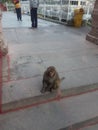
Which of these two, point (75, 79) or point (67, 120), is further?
point (75, 79)

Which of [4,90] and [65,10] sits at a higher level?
[65,10]

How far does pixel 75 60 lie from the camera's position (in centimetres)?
461

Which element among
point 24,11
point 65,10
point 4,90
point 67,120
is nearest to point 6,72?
point 4,90

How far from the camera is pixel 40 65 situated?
13.7 feet

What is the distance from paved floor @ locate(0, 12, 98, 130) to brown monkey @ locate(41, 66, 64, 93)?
0.18 m

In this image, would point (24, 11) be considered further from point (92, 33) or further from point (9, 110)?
point (9, 110)

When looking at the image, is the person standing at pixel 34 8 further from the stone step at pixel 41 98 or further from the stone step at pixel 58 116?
the stone step at pixel 58 116

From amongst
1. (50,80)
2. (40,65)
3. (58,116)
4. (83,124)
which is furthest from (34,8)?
(83,124)

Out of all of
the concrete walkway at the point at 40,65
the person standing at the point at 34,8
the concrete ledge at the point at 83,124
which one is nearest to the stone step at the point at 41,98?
the concrete walkway at the point at 40,65

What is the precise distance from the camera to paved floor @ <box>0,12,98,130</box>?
8.85 feet

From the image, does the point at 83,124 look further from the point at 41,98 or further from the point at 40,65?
the point at 40,65

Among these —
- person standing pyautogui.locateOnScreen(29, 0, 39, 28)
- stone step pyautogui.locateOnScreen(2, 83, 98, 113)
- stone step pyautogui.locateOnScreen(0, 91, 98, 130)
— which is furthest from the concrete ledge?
person standing pyautogui.locateOnScreen(29, 0, 39, 28)

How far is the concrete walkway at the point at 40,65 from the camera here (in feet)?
10.5

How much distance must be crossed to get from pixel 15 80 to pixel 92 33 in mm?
3859
